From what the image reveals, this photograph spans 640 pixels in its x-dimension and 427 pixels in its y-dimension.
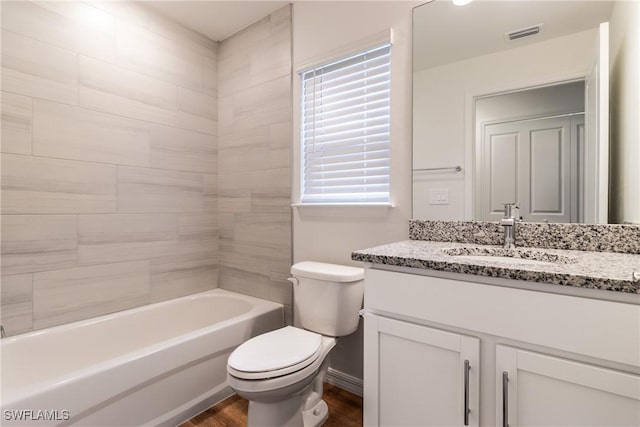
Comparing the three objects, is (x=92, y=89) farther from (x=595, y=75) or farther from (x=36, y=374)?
(x=595, y=75)

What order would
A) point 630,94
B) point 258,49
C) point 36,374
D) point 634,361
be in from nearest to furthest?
point 634,361, point 630,94, point 36,374, point 258,49

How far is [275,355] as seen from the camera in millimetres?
1409

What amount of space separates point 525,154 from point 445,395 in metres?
1.06

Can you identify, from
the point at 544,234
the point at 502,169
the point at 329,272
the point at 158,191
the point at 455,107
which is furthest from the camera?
the point at 158,191

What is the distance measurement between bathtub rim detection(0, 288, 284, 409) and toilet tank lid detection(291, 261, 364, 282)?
47 cm

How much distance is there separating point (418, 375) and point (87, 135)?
212 centimetres

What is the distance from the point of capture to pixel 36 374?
164 centimetres

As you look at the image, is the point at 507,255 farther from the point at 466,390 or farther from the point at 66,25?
the point at 66,25

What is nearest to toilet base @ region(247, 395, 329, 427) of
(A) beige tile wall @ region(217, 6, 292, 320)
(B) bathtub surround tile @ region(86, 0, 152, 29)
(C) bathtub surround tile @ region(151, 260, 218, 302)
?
(A) beige tile wall @ region(217, 6, 292, 320)

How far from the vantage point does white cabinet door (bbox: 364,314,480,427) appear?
3.40ft

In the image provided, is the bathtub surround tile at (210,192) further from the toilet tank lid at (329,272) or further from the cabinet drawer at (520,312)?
the cabinet drawer at (520,312)

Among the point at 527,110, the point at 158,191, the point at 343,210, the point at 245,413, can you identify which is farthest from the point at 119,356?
the point at 527,110

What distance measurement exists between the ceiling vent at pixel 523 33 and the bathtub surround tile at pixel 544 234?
829mm

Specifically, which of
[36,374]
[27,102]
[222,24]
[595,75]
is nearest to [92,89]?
[27,102]
